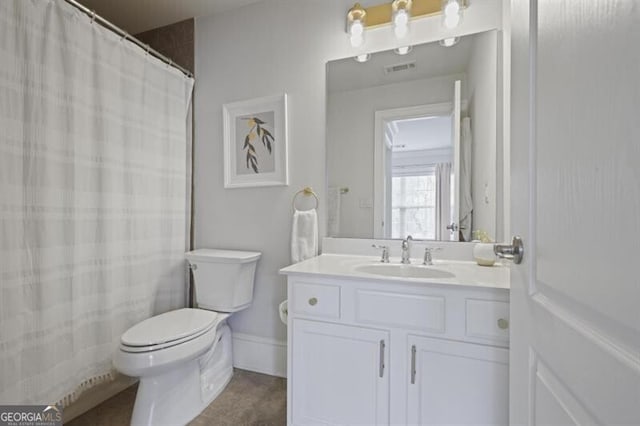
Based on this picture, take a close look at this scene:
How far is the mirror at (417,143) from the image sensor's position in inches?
59.6

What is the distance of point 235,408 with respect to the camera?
5.25 feet

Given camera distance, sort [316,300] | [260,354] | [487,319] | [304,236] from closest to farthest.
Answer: [487,319]
[316,300]
[304,236]
[260,354]

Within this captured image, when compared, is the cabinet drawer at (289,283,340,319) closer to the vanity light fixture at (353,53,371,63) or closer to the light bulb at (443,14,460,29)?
the vanity light fixture at (353,53,371,63)

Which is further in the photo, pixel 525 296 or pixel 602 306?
pixel 525 296

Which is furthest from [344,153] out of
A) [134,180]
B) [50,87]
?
[50,87]

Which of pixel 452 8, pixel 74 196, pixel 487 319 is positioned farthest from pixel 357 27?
pixel 74 196

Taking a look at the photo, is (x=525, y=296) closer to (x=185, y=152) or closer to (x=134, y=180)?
(x=134, y=180)

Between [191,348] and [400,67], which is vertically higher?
[400,67]

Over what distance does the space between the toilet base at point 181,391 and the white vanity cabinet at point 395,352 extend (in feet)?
1.87

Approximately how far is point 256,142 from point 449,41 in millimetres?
1258

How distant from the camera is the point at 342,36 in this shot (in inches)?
69.5

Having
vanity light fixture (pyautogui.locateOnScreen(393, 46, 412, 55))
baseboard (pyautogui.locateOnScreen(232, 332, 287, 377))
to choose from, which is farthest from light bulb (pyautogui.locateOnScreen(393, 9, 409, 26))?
baseboard (pyautogui.locateOnScreen(232, 332, 287, 377))

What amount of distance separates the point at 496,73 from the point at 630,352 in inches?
59.3

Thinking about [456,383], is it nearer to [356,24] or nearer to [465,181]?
[465,181]
